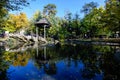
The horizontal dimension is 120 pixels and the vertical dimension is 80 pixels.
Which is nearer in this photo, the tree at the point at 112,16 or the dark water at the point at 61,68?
the dark water at the point at 61,68

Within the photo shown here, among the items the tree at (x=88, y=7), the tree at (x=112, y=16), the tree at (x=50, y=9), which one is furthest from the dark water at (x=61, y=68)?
the tree at (x=50, y=9)

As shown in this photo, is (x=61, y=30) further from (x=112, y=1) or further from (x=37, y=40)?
(x=112, y=1)

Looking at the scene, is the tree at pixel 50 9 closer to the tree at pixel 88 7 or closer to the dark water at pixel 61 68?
the tree at pixel 88 7

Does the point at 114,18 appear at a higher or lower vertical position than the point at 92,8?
lower

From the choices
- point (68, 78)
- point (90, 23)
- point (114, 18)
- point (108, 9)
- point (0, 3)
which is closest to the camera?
point (68, 78)

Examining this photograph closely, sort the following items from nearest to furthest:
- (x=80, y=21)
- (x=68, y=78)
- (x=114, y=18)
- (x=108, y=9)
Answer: (x=68, y=78), (x=114, y=18), (x=108, y=9), (x=80, y=21)

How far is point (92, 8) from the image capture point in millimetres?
57000

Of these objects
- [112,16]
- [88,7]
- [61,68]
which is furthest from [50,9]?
[61,68]

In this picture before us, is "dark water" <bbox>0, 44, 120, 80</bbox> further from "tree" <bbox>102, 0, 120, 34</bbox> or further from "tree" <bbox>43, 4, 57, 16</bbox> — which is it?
"tree" <bbox>43, 4, 57, 16</bbox>

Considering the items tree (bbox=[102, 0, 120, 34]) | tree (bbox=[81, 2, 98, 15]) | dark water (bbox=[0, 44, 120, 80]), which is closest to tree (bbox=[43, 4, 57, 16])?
tree (bbox=[81, 2, 98, 15])

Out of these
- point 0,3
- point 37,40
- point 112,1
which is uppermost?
point 112,1

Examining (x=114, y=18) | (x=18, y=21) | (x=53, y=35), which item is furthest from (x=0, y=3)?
(x=18, y=21)

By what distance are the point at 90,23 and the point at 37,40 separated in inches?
576

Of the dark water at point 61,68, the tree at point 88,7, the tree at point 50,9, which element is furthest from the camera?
the tree at point 50,9
